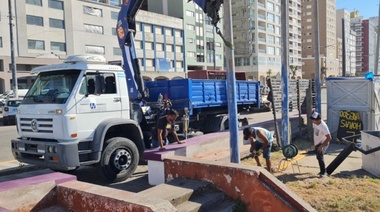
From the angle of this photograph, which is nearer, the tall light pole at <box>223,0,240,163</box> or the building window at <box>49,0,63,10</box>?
the tall light pole at <box>223,0,240,163</box>

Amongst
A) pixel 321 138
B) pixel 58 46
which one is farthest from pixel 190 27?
pixel 321 138

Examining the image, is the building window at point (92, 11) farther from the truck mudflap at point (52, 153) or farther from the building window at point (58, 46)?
the truck mudflap at point (52, 153)

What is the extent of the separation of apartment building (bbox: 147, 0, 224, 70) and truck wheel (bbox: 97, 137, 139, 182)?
5387 cm

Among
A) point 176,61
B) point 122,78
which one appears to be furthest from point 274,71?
point 122,78

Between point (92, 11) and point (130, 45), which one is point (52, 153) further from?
point (92, 11)

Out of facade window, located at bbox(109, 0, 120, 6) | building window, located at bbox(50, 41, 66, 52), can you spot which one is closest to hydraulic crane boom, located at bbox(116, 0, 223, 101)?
building window, located at bbox(50, 41, 66, 52)

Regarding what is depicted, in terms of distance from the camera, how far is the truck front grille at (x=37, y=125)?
6.70m

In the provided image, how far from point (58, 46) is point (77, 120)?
39.7 meters

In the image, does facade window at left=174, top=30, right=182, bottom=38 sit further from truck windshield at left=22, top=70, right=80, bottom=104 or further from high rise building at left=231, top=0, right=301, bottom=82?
truck windshield at left=22, top=70, right=80, bottom=104

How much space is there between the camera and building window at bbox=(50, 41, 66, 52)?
4221 centimetres

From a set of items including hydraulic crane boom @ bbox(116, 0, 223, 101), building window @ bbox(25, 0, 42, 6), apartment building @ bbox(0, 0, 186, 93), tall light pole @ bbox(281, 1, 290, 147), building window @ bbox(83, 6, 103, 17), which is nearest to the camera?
hydraulic crane boom @ bbox(116, 0, 223, 101)

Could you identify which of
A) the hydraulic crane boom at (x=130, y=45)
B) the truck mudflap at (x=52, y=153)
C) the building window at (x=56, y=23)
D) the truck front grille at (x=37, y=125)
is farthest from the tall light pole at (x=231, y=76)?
the building window at (x=56, y=23)

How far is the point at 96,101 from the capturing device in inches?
284

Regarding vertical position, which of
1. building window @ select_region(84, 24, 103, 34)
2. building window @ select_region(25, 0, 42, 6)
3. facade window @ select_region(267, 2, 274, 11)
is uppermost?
facade window @ select_region(267, 2, 274, 11)
